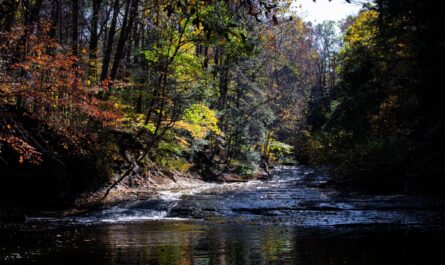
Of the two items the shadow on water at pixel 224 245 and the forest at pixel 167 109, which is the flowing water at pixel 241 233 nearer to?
the shadow on water at pixel 224 245

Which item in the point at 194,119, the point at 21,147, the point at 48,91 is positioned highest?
the point at 48,91

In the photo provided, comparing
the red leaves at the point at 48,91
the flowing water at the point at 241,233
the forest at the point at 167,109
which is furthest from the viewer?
the forest at the point at 167,109

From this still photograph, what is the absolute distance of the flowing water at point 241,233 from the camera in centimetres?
636

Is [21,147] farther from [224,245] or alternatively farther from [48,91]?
[224,245]

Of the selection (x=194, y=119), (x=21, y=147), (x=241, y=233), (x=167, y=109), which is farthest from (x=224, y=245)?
(x=167, y=109)

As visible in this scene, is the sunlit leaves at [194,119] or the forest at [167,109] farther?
the sunlit leaves at [194,119]

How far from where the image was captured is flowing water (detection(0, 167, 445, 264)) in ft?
20.9

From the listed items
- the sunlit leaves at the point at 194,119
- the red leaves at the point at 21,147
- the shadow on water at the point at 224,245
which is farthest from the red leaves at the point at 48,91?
the sunlit leaves at the point at 194,119

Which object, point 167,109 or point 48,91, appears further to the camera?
point 167,109

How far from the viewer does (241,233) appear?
8.77 m

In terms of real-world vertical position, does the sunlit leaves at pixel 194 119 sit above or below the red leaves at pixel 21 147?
above

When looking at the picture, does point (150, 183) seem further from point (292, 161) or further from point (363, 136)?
point (292, 161)

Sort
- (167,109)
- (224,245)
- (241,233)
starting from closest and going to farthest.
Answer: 1. (224,245)
2. (241,233)
3. (167,109)

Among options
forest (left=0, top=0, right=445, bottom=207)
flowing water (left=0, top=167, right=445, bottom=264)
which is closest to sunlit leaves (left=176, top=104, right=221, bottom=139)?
forest (left=0, top=0, right=445, bottom=207)
